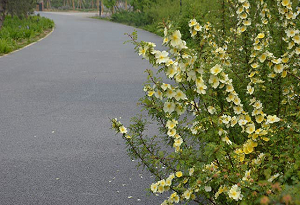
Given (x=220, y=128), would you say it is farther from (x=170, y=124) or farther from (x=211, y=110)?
(x=170, y=124)

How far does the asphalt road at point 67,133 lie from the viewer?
4.50m

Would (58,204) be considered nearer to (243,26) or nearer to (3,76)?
(243,26)

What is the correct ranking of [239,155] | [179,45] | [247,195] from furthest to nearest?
[239,155]
[179,45]
[247,195]

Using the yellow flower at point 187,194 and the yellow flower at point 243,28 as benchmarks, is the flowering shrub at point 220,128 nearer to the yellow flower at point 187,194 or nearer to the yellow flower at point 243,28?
the yellow flower at point 187,194

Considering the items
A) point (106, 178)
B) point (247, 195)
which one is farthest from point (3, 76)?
point (247, 195)

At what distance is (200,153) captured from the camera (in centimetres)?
316

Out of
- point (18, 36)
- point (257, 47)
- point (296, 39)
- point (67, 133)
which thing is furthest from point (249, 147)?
point (18, 36)

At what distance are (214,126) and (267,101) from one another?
1.18 m

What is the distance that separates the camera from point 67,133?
6.47 meters

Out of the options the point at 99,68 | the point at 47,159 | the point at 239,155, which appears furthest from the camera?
the point at 99,68

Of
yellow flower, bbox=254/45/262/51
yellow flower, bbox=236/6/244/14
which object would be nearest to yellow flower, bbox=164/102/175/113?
yellow flower, bbox=254/45/262/51

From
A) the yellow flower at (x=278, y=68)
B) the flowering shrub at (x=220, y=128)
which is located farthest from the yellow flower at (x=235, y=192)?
the yellow flower at (x=278, y=68)

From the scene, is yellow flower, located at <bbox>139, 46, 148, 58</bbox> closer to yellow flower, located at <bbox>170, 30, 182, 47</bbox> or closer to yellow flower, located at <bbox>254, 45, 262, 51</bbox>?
yellow flower, located at <bbox>170, 30, 182, 47</bbox>

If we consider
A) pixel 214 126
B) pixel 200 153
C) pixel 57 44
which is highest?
pixel 214 126
